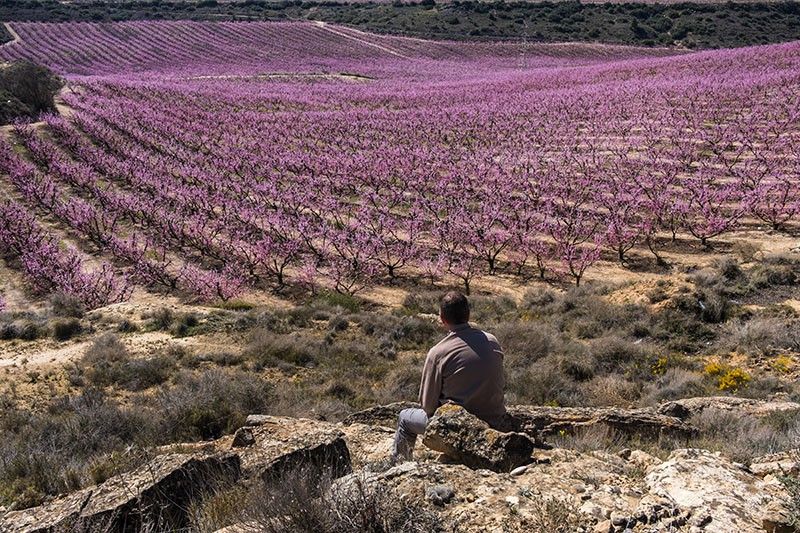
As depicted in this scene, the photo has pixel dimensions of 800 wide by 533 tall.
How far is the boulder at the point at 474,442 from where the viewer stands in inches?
185

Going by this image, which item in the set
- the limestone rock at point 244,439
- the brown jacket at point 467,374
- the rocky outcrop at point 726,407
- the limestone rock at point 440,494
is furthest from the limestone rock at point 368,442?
the rocky outcrop at point 726,407

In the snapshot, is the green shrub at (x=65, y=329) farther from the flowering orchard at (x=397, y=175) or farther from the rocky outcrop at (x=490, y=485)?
the rocky outcrop at (x=490, y=485)

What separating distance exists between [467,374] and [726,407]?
4128 millimetres

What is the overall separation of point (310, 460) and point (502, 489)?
5.42 ft

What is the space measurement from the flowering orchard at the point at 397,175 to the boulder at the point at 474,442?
12041 millimetres

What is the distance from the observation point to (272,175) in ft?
86.7

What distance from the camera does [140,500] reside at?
4387 mm

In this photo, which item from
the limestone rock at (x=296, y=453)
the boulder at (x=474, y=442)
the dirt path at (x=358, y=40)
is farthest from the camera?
the dirt path at (x=358, y=40)

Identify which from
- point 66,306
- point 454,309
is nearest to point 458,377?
point 454,309

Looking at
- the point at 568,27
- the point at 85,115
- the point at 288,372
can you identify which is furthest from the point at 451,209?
the point at 568,27

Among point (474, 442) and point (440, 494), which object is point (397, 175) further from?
point (440, 494)

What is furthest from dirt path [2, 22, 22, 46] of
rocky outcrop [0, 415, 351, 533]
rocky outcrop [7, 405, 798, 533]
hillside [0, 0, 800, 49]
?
rocky outcrop [7, 405, 798, 533]

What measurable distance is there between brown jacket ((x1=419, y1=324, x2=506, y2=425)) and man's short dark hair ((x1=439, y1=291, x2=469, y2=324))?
0.07m

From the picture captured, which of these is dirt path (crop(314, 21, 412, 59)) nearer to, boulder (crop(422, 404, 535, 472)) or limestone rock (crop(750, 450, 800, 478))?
boulder (crop(422, 404, 535, 472))
